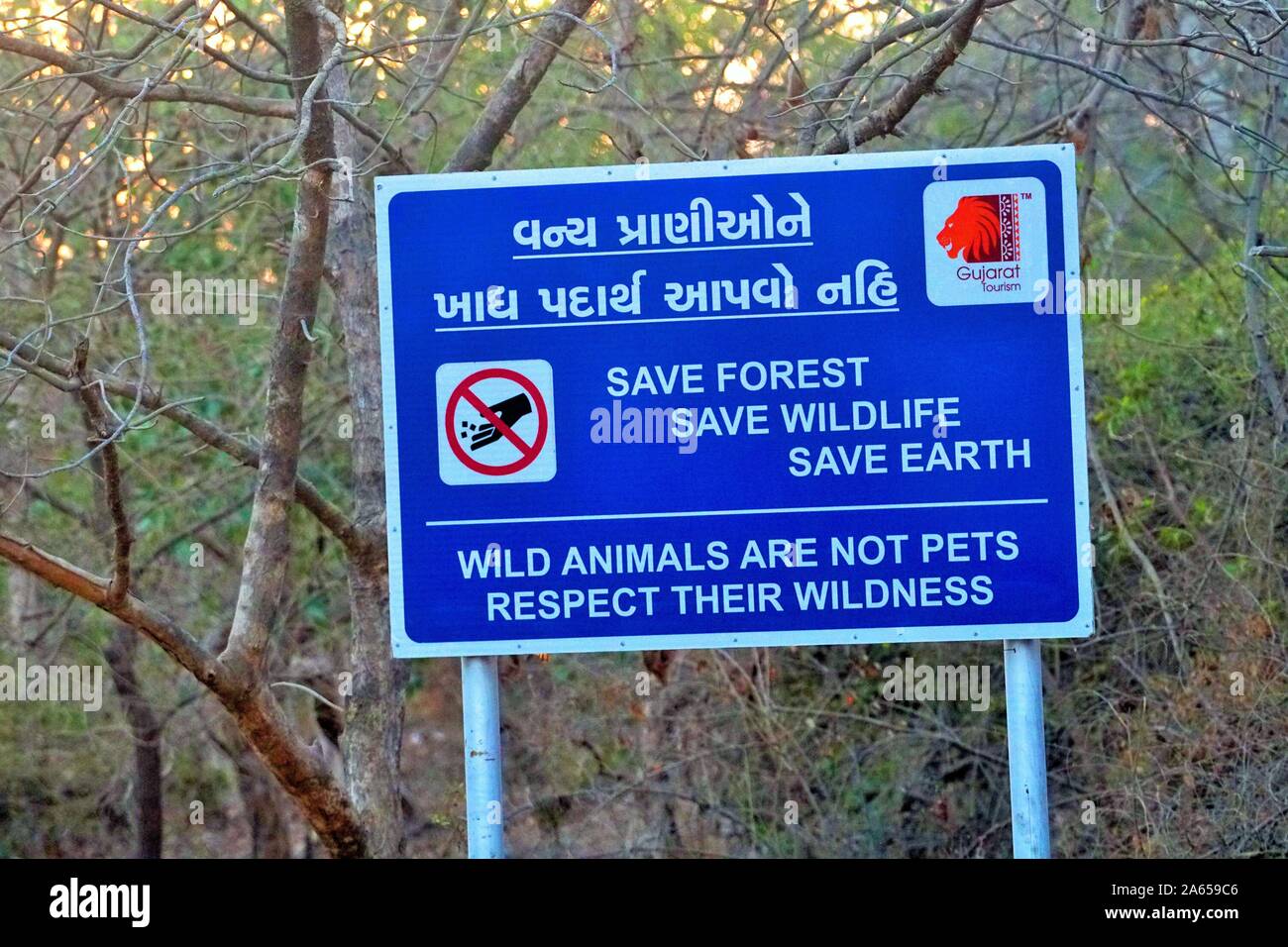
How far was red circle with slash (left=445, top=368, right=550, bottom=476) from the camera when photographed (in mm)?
3523

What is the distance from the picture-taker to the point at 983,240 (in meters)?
3.46

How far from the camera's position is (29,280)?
7.23 metres

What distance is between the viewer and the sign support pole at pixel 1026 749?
11.5ft

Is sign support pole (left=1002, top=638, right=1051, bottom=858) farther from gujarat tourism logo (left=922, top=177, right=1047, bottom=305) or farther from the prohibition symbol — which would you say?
the prohibition symbol

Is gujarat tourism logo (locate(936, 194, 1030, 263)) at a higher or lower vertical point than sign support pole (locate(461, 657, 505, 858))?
higher

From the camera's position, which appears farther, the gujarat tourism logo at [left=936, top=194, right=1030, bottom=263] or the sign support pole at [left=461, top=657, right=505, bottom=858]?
the sign support pole at [left=461, top=657, right=505, bottom=858]

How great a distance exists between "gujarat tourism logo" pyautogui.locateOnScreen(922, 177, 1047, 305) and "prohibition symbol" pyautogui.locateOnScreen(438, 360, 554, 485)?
39.2 inches

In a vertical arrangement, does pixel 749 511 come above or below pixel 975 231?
below

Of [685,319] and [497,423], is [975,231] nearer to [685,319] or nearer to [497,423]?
[685,319]

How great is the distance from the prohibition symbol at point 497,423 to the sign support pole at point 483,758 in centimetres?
48

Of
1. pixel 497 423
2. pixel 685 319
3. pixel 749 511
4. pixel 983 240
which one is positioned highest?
pixel 983 240

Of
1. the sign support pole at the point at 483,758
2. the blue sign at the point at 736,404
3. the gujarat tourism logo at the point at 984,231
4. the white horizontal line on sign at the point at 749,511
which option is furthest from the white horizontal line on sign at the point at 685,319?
the sign support pole at the point at 483,758

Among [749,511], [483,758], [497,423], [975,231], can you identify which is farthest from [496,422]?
[975,231]

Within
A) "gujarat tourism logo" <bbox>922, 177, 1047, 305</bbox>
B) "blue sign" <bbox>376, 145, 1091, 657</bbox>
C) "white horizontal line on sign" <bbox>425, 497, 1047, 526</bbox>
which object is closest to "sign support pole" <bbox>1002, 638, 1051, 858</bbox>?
"blue sign" <bbox>376, 145, 1091, 657</bbox>
